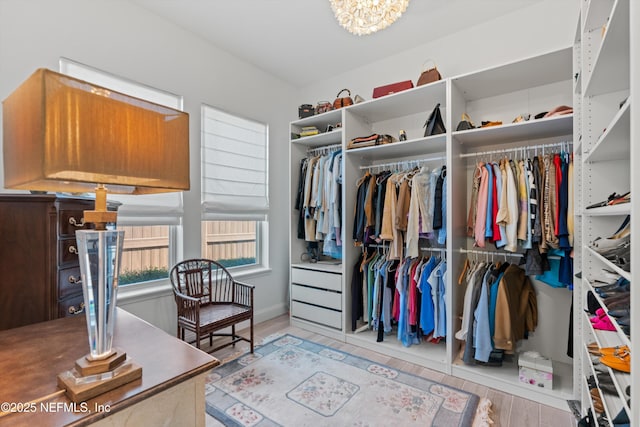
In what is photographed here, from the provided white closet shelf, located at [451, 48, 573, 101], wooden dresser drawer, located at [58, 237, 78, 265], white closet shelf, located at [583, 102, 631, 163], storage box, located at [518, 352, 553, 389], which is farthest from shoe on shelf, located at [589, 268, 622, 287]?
wooden dresser drawer, located at [58, 237, 78, 265]

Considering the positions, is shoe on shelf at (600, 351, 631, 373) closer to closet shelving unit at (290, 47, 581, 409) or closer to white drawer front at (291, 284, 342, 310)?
closet shelving unit at (290, 47, 581, 409)

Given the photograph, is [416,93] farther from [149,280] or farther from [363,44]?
[149,280]

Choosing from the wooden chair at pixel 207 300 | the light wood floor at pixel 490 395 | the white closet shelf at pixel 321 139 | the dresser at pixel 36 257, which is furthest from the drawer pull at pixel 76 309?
the white closet shelf at pixel 321 139

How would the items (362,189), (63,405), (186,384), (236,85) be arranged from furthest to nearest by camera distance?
(236,85) → (362,189) → (186,384) → (63,405)

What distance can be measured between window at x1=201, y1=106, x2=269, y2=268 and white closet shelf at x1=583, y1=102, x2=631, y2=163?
9.05ft

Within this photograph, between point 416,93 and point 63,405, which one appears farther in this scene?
point 416,93

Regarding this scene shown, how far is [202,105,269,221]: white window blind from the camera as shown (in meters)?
2.96

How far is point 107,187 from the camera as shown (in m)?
0.84

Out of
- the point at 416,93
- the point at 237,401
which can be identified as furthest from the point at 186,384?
the point at 416,93

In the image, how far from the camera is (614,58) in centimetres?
112

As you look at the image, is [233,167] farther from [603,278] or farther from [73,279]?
[603,278]

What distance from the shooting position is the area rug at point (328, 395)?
178cm

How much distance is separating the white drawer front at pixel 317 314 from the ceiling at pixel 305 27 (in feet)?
8.51

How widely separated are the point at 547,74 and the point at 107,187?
280 centimetres
